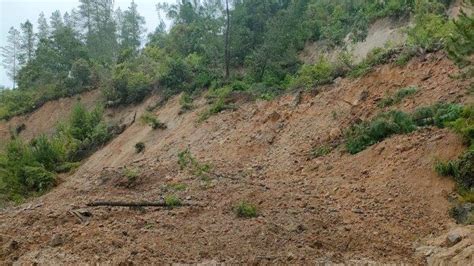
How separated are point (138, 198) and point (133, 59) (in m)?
21.1

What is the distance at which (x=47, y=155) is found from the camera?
65.5 ft

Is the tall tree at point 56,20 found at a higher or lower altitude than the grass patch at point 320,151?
higher

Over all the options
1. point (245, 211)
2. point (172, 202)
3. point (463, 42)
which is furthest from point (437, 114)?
point (172, 202)

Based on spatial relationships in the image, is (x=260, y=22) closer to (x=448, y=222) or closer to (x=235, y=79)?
(x=235, y=79)

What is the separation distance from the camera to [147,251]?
7875 millimetres

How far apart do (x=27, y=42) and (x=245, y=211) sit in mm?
44441

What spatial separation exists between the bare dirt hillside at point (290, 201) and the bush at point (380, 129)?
0.35 metres

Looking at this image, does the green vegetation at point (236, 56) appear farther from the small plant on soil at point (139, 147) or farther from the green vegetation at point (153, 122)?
the small plant on soil at point (139, 147)

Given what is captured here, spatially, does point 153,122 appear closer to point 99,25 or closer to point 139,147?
point 139,147

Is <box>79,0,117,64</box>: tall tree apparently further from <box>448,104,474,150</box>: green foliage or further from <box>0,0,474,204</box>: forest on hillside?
<box>448,104,474,150</box>: green foliage

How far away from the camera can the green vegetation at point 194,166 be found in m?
13.3

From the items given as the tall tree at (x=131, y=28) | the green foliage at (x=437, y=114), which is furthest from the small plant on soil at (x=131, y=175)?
the tall tree at (x=131, y=28)

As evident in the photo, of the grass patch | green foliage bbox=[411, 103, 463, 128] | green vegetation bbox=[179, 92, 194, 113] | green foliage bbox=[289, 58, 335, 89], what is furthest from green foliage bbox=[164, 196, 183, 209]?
green vegetation bbox=[179, 92, 194, 113]

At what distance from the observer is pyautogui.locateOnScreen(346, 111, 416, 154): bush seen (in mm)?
11875
